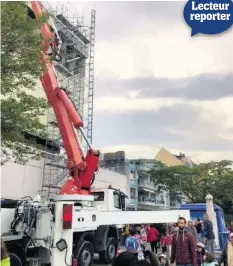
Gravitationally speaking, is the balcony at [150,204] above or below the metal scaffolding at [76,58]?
below

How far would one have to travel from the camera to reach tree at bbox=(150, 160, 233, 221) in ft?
144

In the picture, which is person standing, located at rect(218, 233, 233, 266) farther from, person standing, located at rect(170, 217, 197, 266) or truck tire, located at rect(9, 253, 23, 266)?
truck tire, located at rect(9, 253, 23, 266)

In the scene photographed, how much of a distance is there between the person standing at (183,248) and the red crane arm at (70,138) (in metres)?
4.55

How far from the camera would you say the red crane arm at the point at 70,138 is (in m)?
11.0

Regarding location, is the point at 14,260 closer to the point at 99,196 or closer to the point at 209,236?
the point at 99,196

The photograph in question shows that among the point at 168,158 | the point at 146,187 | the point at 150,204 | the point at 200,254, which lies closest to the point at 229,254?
the point at 200,254

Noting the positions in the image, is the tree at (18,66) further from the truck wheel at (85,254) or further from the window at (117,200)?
the window at (117,200)

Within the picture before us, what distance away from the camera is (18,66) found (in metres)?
8.71

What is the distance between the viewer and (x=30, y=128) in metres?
10.5

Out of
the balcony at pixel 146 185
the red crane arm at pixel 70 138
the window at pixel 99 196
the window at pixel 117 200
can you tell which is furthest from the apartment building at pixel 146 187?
the red crane arm at pixel 70 138

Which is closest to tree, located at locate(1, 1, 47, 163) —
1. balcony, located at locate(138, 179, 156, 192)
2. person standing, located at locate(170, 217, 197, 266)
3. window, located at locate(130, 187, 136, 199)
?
person standing, located at locate(170, 217, 197, 266)

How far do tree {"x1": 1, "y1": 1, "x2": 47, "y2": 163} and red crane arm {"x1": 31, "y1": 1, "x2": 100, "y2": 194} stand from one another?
3.30ft

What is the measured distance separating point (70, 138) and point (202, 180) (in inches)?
1431

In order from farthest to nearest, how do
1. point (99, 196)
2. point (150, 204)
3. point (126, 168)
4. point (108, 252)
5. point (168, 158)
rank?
1. point (168, 158)
2. point (150, 204)
3. point (126, 168)
4. point (99, 196)
5. point (108, 252)
